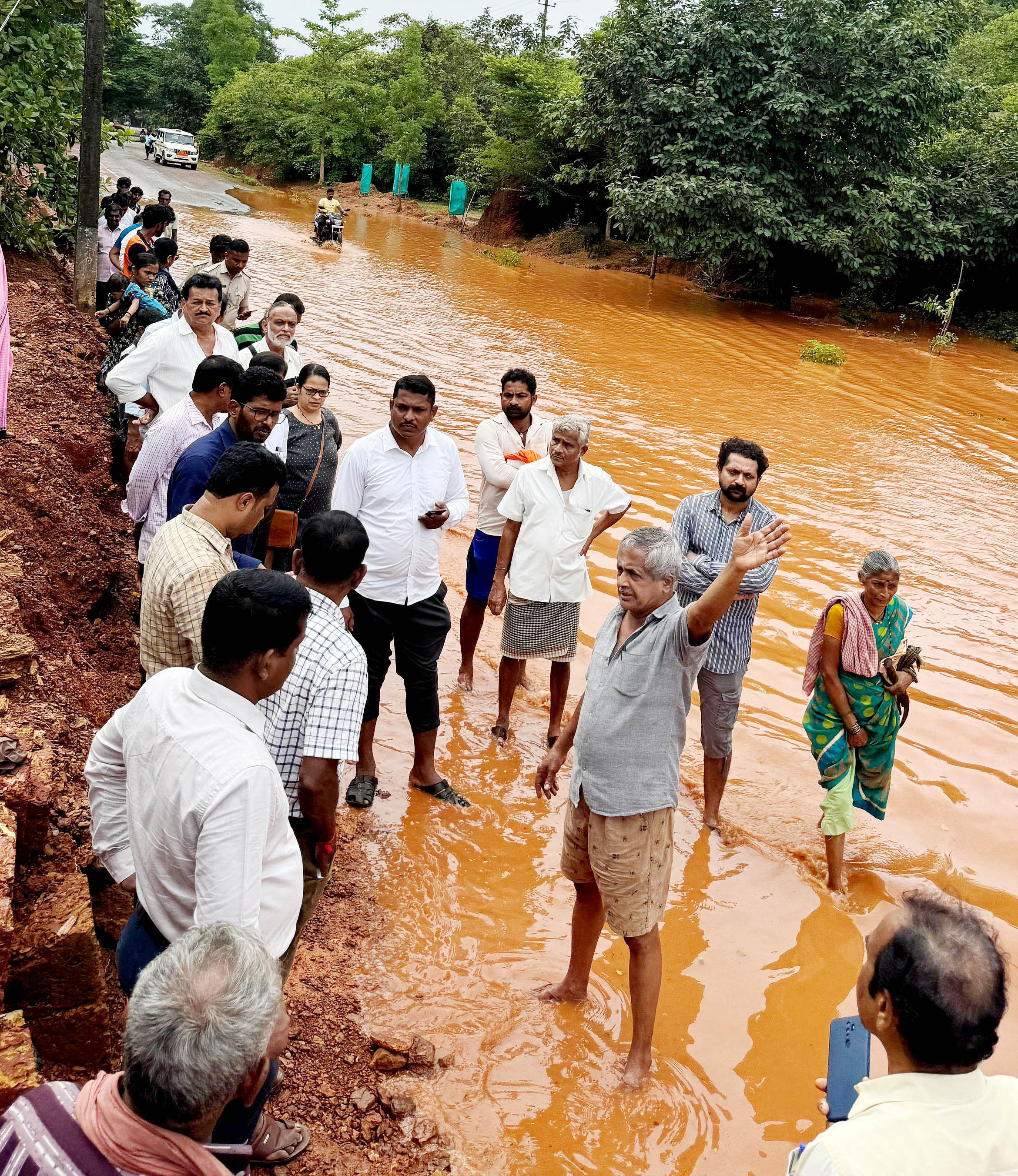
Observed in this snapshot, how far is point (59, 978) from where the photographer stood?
2.77m

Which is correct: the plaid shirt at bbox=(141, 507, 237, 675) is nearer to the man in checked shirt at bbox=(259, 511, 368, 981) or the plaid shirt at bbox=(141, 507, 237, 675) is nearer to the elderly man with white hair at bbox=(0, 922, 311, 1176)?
the man in checked shirt at bbox=(259, 511, 368, 981)

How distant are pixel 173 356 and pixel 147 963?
159 inches

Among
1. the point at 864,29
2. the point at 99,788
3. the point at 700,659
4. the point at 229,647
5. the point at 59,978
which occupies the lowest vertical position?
the point at 59,978

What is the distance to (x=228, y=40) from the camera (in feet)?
212

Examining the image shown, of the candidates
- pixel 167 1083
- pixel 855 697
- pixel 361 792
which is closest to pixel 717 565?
pixel 855 697

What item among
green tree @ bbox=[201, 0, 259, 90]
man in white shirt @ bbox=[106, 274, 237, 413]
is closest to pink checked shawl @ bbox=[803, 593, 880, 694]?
man in white shirt @ bbox=[106, 274, 237, 413]

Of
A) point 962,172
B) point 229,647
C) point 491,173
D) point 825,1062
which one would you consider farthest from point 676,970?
point 491,173

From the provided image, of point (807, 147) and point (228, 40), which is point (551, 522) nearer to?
point (807, 147)

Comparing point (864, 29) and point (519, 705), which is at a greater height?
point (864, 29)

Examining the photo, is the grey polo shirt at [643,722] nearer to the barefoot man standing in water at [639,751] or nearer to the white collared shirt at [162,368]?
the barefoot man standing in water at [639,751]

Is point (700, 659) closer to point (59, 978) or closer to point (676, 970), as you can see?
point (676, 970)

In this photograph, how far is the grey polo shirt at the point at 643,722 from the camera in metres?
3.26

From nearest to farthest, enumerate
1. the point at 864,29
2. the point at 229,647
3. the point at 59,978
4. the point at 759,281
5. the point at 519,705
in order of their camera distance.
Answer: the point at 229,647 → the point at 59,978 → the point at 519,705 → the point at 864,29 → the point at 759,281

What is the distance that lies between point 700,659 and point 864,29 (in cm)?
2204
